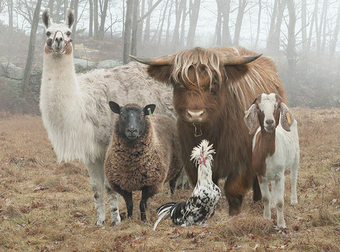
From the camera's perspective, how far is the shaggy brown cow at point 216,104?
15.7ft

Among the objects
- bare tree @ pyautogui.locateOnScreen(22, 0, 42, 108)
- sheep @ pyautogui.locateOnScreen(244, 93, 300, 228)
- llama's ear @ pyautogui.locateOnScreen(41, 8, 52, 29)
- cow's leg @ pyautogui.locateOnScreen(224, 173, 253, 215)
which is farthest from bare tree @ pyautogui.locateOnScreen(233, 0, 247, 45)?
sheep @ pyautogui.locateOnScreen(244, 93, 300, 228)

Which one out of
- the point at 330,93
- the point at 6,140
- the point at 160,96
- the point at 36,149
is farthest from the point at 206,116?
the point at 330,93

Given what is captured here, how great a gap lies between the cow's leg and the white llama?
2105 millimetres

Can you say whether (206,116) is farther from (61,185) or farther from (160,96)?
(61,185)

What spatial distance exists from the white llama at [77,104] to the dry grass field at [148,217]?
39.7 inches

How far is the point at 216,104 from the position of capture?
4.91 meters

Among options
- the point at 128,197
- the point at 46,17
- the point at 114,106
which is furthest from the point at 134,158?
the point at 46,17

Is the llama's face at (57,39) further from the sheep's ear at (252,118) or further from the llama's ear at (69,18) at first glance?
the sheep's ear at (252,118)

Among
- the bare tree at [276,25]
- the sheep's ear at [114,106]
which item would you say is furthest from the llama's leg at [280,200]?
the bare tree at [276,25]

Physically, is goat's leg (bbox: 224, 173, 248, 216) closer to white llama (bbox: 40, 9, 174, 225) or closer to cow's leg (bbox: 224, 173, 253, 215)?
cow's leg (bbox: 224, 173, 253, 215)

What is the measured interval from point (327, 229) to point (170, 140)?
3.28 meters

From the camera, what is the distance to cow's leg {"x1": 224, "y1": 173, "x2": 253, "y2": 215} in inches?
211

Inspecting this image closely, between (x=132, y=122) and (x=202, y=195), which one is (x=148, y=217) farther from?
(x=132, y=122)

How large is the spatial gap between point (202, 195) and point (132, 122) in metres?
1.55
